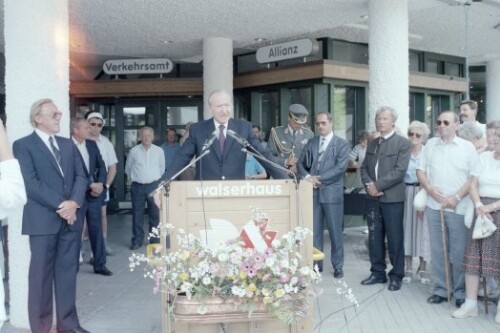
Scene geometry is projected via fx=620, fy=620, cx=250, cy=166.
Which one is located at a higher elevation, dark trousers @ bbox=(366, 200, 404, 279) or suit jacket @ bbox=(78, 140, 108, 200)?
suit jacket @ bbox=(78, 140, 108, 200)

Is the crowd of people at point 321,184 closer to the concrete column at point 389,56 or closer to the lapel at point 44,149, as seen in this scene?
the lapel at point 44,149

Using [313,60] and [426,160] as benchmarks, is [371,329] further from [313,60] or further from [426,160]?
[313,60]

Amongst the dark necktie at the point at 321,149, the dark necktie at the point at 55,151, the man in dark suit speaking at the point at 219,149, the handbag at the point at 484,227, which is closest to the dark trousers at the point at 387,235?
the dark necktie at the point at 321,149

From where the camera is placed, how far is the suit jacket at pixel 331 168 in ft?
22.5

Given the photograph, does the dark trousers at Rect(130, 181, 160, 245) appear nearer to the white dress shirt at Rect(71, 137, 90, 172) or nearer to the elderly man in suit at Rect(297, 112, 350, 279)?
the white dress shirt at Rect(71, 137, 90, 172)

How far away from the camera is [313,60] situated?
37.2 ft

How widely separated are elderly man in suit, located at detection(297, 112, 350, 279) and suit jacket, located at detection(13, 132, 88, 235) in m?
3.07

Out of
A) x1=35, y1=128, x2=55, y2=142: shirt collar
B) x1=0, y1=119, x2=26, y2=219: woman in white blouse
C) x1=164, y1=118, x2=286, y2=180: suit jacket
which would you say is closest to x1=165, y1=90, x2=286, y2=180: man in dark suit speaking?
x1=164, y1=118, x2=286, y2=180: suit jacket

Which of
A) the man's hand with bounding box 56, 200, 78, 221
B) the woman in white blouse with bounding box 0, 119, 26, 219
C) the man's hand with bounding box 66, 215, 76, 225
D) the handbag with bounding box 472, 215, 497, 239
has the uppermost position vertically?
the woman in white blouse with bounding box 0, 119, 26, 219

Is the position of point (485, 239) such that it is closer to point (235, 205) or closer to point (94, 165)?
point (235, 205)

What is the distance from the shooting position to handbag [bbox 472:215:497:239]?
200 inches

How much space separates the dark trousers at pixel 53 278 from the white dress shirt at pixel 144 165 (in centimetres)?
424

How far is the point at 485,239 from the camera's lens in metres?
5.18

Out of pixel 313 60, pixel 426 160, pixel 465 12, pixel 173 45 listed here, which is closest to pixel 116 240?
pixel 173 45
